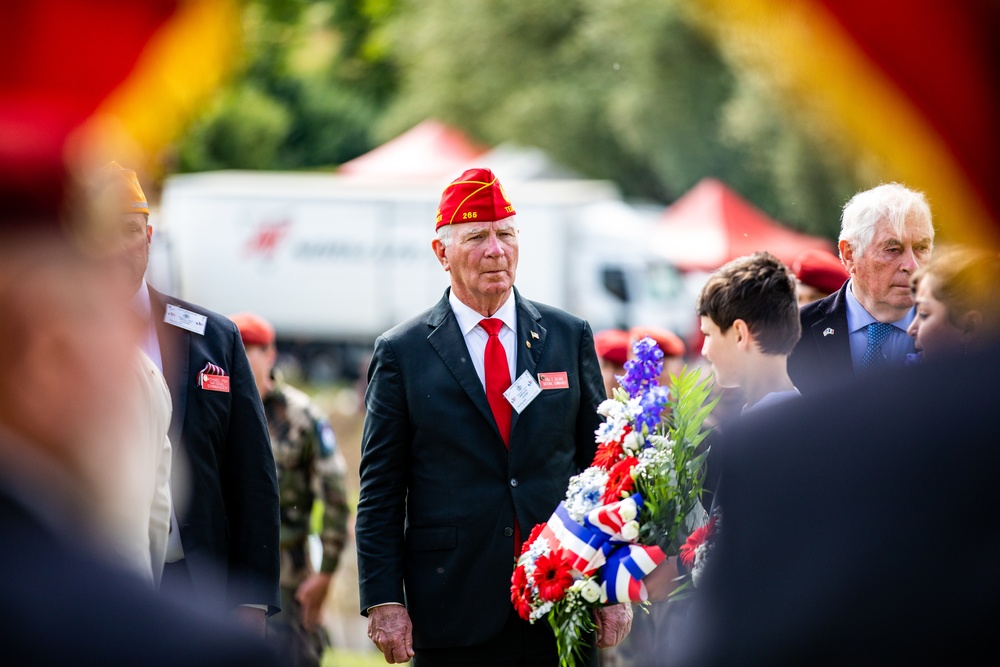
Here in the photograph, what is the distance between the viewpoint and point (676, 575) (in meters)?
3.19

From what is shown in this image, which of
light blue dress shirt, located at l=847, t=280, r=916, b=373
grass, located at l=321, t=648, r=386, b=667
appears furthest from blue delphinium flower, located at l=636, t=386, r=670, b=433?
grass, located at l=321, t=648, r=386, b=667

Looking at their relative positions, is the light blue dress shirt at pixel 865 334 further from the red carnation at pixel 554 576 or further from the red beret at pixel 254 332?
the red beret at pixel 254 332

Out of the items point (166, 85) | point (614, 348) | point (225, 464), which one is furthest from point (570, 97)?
point (166, 85)

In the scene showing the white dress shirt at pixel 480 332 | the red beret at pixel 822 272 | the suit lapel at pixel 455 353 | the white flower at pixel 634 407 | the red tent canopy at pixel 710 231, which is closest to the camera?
the white flower at pixel 634 407

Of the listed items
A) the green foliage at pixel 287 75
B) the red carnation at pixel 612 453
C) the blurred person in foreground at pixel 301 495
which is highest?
the green foliage at pixel 287 75

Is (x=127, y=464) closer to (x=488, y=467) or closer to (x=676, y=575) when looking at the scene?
(x=676, y=575)

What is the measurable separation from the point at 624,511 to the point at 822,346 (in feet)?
3.29

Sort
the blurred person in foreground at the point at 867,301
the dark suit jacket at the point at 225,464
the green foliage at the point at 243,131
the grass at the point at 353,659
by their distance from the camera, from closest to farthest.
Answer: the blurred person in foreground at the point at 867,301 < the dark suit jacket at the point at 225,464 < the green foliage at the point at 243,131 < the grass at the point at 353,659

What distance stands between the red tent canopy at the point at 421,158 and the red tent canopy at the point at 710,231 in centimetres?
465

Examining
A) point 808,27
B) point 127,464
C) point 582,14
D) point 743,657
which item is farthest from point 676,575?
point 582,14

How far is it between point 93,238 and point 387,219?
61.9ft

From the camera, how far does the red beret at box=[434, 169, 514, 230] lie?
414cm

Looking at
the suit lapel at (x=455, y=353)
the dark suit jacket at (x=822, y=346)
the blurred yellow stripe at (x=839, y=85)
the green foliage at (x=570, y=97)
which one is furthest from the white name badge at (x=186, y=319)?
the green foliage at (x=570, y=97)

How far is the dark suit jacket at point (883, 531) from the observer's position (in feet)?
3.96
